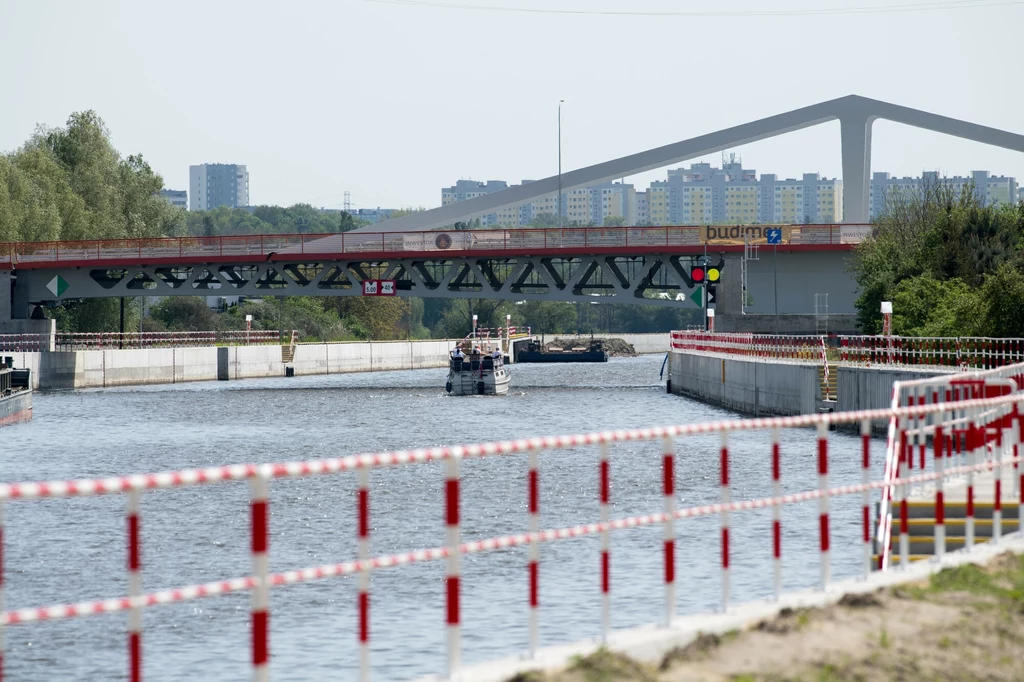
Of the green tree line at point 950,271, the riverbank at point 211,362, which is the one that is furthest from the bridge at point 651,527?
the riverbank at point 211,362

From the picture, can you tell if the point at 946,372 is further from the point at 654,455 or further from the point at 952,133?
the point at 952,133

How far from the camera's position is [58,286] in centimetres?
8619

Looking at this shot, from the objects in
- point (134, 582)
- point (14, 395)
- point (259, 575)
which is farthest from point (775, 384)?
point (134, 582)

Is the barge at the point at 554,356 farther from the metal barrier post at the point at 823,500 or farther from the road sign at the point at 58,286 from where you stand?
the metal barrier post at the point at 823,500

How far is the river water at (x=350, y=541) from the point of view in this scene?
16984 millimetres

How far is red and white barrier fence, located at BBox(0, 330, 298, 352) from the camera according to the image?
279 feet

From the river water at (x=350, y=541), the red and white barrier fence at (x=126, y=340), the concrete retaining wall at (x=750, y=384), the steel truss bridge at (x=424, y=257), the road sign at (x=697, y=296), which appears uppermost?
the steel truss bridge at (x=424, y=257)

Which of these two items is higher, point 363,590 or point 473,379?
point 363,590

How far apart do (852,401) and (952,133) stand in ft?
235

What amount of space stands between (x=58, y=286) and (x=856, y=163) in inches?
2076

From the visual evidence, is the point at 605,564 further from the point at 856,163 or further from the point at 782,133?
the point at 782,133

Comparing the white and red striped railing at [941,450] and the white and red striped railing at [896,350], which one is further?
the white and red striped railing at [896,350]

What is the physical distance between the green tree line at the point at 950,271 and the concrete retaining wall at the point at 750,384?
4.27 meters

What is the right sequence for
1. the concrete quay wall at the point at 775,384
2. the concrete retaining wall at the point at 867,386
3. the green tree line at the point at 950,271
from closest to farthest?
the concrete retaining wall at the point at 867,386 → the concrete quay wall at the point at 775,384 → the green tree line at the point at 950,271
